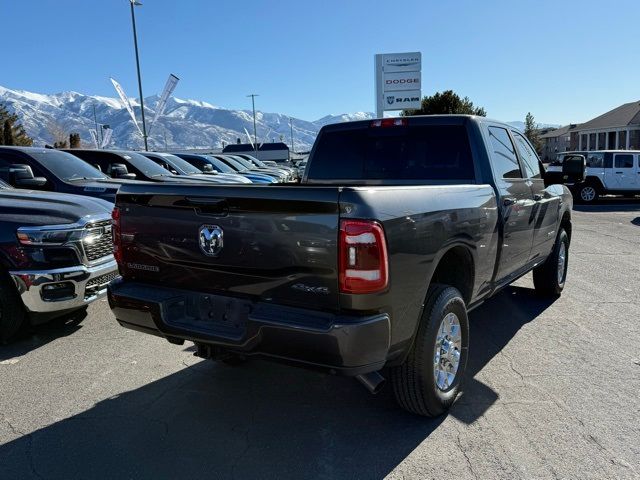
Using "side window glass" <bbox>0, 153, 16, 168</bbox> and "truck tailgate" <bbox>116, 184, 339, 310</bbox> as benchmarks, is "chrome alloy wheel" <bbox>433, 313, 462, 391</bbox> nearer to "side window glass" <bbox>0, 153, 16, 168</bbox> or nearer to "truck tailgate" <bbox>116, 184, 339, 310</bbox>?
"truck tailgate" <bbox>116, 184, 339, 310</bbox>

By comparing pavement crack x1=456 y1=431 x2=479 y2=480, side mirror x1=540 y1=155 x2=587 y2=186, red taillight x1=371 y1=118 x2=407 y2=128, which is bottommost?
pavement crack x1=456 y1=431 x2=479 y2=480

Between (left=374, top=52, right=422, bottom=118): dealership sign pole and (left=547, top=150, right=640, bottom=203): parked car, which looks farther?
(left=374, top=52, right=422, bottom=118): dealership sign pole

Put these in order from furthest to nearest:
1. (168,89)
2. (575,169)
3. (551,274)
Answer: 1. (168,89)
2. (551,274)
3. (575,169)

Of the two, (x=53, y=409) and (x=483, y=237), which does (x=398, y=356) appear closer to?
(x=483, y=237)

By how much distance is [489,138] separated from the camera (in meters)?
4.36

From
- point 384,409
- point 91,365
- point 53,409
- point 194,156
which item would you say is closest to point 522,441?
point 384,409

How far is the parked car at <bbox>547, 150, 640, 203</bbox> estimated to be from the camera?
18938 mm

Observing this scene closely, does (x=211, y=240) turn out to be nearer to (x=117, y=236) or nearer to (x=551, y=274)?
(x=117, y=236)

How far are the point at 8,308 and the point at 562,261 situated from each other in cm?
610

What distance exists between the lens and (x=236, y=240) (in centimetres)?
288

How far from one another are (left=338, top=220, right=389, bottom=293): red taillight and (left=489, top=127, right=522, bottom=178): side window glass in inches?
82.9

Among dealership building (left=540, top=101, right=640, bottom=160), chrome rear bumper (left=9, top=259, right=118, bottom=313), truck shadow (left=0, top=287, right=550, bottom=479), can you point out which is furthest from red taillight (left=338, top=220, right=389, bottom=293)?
dealership building (left=540, top=101, right=640, bottom=160)

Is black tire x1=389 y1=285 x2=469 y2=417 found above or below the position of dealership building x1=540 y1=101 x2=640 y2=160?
below

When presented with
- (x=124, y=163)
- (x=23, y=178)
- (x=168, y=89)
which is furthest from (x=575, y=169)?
(x=168, y=89)
